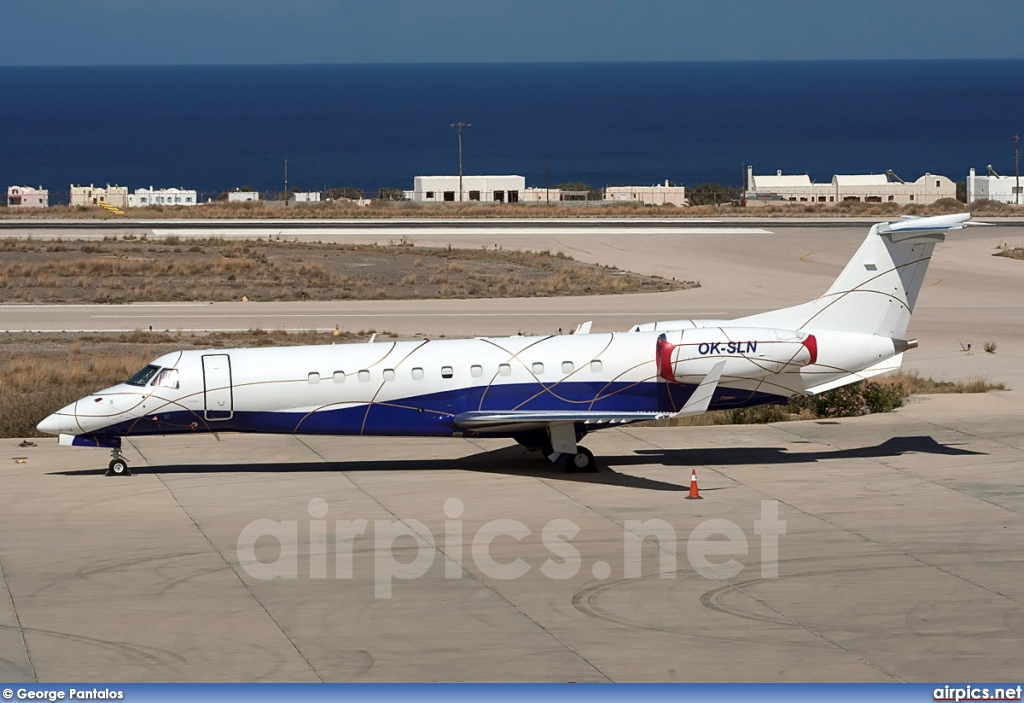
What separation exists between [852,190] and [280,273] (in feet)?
223

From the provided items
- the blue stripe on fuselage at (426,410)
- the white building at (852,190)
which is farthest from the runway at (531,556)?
the white building at (852,190)

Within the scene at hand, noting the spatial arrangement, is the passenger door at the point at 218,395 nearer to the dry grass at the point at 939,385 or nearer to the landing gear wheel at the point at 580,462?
→ the landing gear wheel at the point at 580,462

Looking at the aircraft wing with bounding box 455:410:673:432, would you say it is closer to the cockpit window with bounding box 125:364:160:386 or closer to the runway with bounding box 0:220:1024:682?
the runway with bounding box 0:220:1024:682

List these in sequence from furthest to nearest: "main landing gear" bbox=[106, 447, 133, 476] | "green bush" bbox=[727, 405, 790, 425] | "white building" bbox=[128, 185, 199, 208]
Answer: "white building" bbox=[128, 185, 199, 208] < "green bush" bbox=[727, 405, 790, 425] < "main landing gear" bbox=[106, 447, 133, 476]

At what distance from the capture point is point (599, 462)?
27.2 m

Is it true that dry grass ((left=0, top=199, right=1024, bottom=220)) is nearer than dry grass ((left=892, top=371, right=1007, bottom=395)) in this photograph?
No

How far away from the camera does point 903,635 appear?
55.0ft

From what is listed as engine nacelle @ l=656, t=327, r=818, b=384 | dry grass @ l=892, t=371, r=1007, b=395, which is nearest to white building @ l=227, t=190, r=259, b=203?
dry grass @ l=892, t=371, r=1007, b=395

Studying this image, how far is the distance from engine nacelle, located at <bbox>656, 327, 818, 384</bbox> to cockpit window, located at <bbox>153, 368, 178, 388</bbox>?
9110mm

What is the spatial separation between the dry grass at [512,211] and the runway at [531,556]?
67835mm

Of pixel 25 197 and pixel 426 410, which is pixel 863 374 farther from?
pixel 25 197

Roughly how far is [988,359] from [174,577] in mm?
28241

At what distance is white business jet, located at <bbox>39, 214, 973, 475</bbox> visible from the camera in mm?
25266

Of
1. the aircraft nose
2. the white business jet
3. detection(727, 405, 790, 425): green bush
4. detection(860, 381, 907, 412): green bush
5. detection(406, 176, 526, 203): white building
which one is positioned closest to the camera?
the aircraft nose
